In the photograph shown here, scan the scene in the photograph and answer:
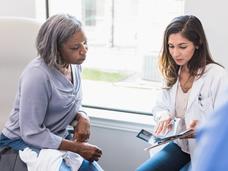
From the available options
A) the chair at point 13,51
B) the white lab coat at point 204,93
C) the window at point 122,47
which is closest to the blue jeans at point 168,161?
the white lab coat at point 204,93

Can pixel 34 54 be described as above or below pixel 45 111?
above

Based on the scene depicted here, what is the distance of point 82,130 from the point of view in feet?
5.07

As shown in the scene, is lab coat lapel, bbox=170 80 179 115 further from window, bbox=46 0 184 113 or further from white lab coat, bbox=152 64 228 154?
window, bbox=46 0 184 113

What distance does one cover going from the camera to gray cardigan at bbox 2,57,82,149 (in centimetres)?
136

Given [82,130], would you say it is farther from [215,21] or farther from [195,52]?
[215,21]

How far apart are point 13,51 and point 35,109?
0.41 meters

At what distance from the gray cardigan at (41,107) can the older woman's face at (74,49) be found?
8cm

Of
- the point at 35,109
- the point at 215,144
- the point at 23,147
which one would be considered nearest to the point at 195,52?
the point at 35,109

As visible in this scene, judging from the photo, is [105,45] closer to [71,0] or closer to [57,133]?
[71,0]

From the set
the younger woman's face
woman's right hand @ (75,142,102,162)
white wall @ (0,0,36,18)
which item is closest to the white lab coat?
the younger woman's face

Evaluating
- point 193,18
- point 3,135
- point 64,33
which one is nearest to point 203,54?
point 193,18

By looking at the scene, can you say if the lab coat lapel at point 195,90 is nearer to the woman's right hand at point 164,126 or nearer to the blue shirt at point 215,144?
the woman's right hand at point 164,126

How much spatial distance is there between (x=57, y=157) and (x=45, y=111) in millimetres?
191

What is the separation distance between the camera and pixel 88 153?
1482 millimetres
